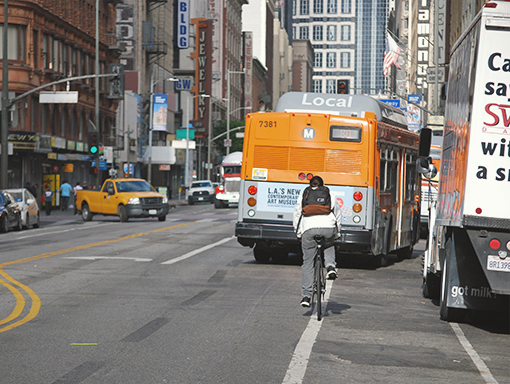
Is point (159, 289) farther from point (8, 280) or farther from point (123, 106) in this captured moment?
point (123, 106)

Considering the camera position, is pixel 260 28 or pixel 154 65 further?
pixel 260 28

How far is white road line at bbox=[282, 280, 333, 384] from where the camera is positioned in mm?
7718

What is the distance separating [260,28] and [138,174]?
296ft

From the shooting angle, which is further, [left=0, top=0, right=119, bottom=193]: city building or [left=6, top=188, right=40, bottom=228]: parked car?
[left=0, top=0, right=119, bottom=193]: city building

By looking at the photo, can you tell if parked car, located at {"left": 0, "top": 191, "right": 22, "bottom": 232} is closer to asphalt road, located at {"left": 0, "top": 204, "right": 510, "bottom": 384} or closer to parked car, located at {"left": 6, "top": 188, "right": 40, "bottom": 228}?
parked car, located at {"left": 6, "top": 188, "right": 40, "bottom": 228}

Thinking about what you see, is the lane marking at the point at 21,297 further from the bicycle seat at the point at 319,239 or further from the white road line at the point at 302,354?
the bicycle seat at the point at 319,239

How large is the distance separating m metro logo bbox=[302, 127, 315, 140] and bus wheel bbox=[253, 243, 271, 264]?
2.69 meters

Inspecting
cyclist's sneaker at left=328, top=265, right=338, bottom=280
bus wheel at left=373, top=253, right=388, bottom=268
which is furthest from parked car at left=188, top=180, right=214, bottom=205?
cyclist's sneaker at left=328, top=265, right=338, bottom=280

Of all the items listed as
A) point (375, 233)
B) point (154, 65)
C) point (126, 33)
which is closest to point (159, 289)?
point (375, 233)

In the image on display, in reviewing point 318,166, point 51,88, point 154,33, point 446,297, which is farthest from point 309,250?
point 154,33

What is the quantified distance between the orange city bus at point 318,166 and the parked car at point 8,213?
1454 centimetres

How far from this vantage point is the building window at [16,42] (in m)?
47.2

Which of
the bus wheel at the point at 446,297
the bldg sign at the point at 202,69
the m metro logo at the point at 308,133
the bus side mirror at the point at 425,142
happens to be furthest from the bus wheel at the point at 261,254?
the bldg sign at the point at 202,69

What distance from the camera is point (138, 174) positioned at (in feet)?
265
